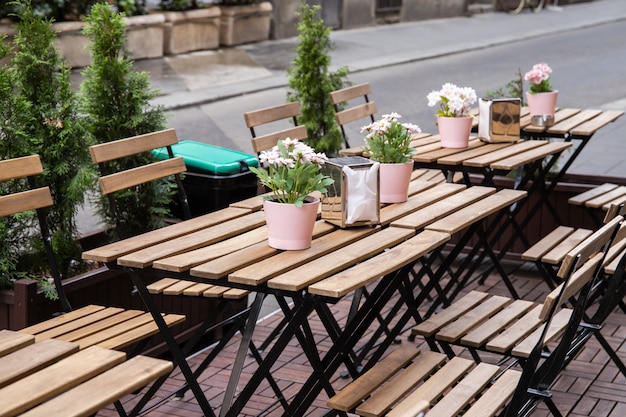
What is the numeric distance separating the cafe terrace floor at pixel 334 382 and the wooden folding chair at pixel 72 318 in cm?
57

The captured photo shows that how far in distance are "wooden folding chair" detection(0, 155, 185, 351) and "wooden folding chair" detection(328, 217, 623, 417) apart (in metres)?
0.97

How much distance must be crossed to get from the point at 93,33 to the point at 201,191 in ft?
3.72

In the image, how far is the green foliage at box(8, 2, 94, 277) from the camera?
503 cm

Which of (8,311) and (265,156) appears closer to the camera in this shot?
(265,156)

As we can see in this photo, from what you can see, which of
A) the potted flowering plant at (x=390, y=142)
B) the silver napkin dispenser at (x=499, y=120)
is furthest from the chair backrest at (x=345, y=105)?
the potted flowering plant at (x=390, y=142)

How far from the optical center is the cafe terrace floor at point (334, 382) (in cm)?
476

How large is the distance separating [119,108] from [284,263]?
2150mm

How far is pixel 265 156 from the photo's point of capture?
3738mm

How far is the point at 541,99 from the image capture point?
6.43 metres

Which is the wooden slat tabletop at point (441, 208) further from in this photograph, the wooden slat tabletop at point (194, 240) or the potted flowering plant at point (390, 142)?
the wooden slat tabletop at point (194, 240)

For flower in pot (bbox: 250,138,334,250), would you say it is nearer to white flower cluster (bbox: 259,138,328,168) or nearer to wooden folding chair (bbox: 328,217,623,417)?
white flower cluster (bbox: 259,138,328,168)

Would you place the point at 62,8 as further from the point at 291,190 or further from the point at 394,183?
the point at 291,190

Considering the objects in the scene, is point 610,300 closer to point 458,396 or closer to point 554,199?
point 458,396

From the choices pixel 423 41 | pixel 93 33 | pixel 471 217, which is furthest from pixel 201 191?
pixel 423 41
